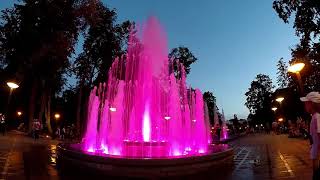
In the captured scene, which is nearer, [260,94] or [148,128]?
[148,128]

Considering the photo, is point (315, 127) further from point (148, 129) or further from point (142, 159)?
point (148, 129)

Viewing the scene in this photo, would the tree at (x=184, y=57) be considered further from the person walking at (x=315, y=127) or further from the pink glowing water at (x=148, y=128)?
the person walking at (x=315, y=127)

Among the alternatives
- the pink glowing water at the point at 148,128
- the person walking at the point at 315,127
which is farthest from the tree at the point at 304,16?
the person walking at the point at 315,127

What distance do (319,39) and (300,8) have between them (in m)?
2.56

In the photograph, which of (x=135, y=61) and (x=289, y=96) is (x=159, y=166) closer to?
(x=135, y=61)

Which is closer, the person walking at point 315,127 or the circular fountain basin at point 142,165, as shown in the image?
the person walking at point 315,127

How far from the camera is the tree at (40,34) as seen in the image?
36.7 metres

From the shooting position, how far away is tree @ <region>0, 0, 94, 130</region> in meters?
36.7

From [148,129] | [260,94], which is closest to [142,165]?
[148,129]

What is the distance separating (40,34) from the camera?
1463 inches

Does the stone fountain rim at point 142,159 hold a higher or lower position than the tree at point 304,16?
lower

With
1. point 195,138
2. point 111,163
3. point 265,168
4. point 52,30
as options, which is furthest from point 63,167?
point 52,30

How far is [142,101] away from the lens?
64.7ft

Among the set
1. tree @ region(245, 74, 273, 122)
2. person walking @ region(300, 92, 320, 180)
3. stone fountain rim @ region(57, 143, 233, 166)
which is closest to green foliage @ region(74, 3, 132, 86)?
stone fountain rim @ region(57, 143, 233, 166)
